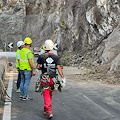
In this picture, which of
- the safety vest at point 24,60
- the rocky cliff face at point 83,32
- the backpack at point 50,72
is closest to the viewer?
the backpack at point 50,72

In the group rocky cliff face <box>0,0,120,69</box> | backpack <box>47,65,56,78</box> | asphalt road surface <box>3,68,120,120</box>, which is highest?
rocky cliff face <box>0,0,120,69</box>

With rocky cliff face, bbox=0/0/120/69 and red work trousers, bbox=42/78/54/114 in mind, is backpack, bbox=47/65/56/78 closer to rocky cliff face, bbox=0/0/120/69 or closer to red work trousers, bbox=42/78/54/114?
red work trousers, bbox=42/78/54/114

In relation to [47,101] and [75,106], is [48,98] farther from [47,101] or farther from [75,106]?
[75,106]

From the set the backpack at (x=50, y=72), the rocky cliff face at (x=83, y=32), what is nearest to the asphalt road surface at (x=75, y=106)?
the backpack at (x=50, y=72)

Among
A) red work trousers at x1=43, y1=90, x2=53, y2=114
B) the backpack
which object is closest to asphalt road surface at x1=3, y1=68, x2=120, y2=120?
red work trousers at x1=43, y1=90, x2=53, y2=114

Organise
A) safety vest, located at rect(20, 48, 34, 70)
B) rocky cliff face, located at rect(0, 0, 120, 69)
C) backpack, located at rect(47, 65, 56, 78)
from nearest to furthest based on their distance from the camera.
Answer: backpack, located at rect(47, 65, 56, 78) < safety vest, located at rect(20, 48, 34, 70) < rocky cliff face, located at rect(0, 0, 120, 69)

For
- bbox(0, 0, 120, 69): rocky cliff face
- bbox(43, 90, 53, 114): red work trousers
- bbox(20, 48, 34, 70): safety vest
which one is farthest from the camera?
bbox(0, 0, 120, 69): rocky cliff face

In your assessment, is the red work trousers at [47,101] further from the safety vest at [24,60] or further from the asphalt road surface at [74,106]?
the safety vest at [24,60]

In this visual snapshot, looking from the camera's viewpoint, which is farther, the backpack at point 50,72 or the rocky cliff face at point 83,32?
the rocky cliff face at point 83,32

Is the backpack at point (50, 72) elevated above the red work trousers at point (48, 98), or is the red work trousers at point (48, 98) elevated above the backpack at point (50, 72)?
the backpack at point (50, 72)

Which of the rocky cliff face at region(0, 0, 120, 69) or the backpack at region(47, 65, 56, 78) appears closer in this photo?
the backpack at region(47, 65, 56, 78)

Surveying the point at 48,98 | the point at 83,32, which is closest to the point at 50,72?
Answer: the point at 48,98

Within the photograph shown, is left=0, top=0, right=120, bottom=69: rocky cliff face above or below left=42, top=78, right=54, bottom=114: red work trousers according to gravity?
above

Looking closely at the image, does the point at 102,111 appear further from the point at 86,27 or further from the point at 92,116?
the point at 86,27
